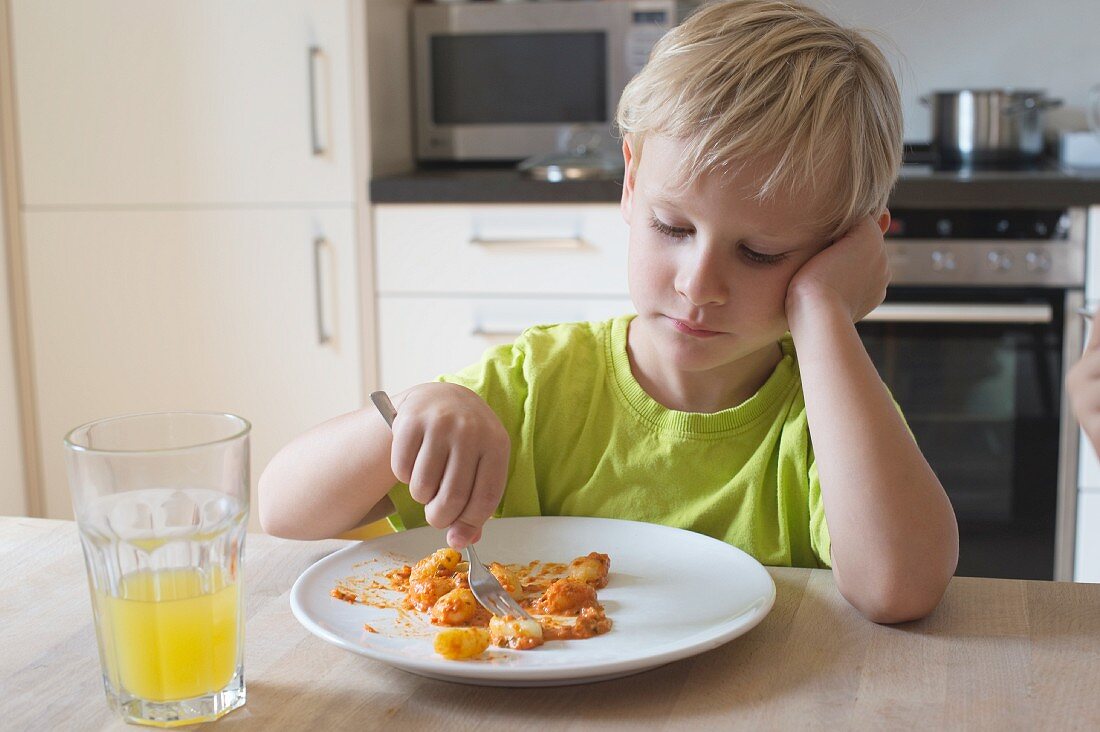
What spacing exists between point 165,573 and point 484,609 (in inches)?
8.0

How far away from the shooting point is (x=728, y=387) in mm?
1138

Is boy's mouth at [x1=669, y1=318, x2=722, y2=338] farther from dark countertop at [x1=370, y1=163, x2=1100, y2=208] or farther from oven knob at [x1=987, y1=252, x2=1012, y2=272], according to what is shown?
oven knob at [x1=987, y1=252, x2=1012, y2=272]

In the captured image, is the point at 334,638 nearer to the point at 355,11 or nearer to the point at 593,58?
the point at 355,11

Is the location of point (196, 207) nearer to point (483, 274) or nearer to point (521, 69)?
point (483, 274)

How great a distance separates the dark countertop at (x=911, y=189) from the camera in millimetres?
2045

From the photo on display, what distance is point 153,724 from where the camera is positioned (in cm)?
62

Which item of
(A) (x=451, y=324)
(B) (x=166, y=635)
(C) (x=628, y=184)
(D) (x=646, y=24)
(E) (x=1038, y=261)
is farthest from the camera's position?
(D) (x=646, y=24)

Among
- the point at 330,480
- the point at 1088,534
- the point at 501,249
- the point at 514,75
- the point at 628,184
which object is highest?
the point at 514,75

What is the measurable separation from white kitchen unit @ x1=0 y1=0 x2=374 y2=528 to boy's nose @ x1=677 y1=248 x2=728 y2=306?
1454 millimetres

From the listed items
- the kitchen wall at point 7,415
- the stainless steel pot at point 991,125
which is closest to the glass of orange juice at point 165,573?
the kitchen wall at point 7,415

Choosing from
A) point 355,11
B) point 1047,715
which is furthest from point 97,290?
point 1047,715

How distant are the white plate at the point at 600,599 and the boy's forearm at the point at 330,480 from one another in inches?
3.2

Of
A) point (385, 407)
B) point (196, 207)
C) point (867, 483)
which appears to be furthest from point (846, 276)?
point (196, 207)

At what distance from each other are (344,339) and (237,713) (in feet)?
5.69
